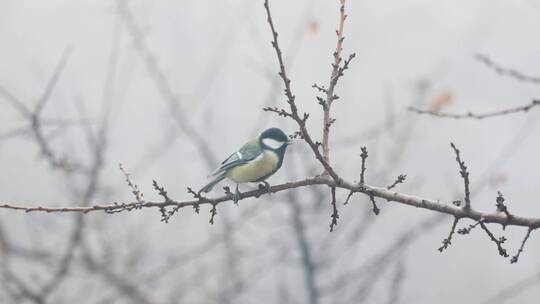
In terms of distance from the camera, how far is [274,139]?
6.83ft

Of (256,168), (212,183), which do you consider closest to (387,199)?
(256,168)

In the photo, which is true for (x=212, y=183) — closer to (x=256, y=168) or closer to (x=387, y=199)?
(x=256, y=168)

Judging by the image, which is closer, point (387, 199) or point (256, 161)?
point (387, 199)

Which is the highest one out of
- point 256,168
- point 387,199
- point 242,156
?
point 242,156

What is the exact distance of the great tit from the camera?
6.59ft

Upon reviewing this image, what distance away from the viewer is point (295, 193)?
5.38m

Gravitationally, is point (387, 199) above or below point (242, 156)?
below

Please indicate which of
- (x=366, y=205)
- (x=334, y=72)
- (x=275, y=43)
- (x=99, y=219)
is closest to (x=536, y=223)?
(x=334, y=72)

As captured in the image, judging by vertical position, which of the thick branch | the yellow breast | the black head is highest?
the black head

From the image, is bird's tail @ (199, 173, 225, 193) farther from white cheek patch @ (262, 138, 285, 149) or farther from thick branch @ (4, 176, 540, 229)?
thick branch @ (4, 176, 540, 229)

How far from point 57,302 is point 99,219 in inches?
34.9

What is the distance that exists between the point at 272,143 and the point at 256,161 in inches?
3.3

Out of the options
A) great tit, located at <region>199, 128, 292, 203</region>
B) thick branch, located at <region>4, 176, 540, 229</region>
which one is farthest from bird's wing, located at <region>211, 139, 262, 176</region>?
thick branch, located at <region>4, 176, 540, 229</region>

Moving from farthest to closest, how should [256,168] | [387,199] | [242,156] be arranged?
[242,156] → [256,168] → [387,199]
